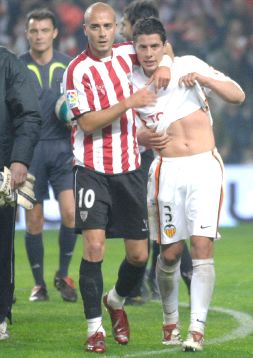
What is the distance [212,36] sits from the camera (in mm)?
19984

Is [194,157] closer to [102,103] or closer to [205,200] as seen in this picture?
[205,200]

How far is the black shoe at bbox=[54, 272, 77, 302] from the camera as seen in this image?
34.0ft

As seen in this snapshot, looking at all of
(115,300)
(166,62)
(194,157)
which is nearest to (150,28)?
(166,62)

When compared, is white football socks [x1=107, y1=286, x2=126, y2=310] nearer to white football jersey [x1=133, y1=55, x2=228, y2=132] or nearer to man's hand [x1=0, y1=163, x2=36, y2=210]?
man's hand [x1=0, y1=163, x2=36, y2=210]

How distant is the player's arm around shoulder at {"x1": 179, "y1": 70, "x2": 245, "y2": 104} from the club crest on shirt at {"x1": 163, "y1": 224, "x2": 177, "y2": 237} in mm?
879

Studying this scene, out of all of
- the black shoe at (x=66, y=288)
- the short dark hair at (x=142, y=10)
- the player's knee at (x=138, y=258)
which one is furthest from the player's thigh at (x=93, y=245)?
the black shoe at (x=66, y=288)

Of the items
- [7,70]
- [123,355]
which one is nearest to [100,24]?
[7,70]

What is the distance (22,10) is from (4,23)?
358 millimetres

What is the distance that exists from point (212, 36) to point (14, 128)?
12489 mm

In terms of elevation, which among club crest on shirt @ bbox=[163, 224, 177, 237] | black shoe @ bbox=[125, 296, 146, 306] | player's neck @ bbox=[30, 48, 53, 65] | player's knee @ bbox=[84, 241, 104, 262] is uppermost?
player's neck @ bbox=[30, 48, 53, 65]

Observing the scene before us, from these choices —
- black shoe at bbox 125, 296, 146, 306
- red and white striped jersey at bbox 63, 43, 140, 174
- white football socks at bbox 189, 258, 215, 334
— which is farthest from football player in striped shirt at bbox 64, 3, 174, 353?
black shoe at bbox 125, 296, 146, 306

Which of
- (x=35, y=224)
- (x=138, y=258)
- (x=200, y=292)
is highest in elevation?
(x=35, y=224)

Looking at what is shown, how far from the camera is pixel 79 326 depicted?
8773 mm

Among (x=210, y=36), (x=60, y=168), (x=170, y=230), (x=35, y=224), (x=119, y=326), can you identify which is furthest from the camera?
(x=210, y=36)
